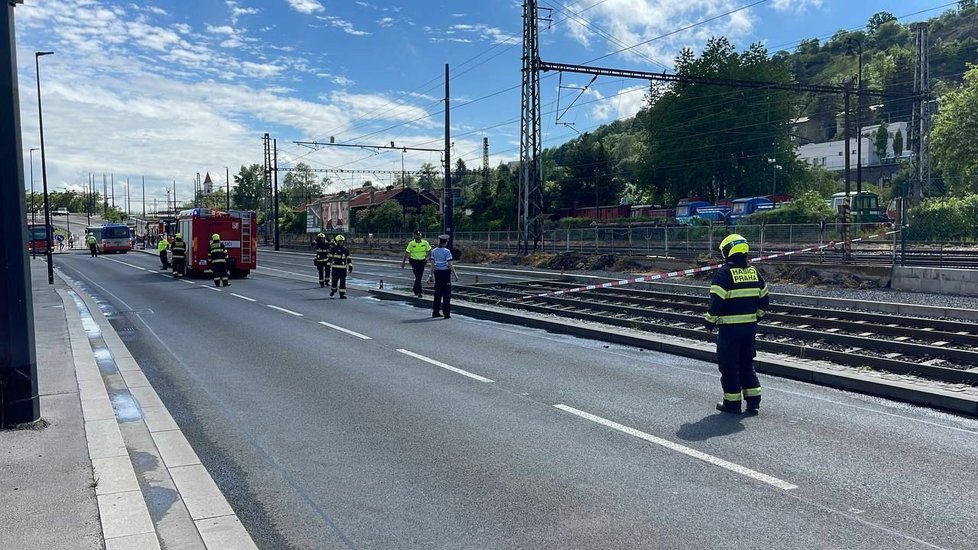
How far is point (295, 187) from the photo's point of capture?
154500mm

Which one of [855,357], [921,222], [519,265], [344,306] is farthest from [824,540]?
[921,222]

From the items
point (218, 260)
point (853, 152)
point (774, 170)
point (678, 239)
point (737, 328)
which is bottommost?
point (737, 328)

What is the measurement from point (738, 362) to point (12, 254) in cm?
656

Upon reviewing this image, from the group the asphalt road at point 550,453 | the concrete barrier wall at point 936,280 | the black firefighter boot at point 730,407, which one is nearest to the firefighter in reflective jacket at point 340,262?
the asphalt road at point 550,453

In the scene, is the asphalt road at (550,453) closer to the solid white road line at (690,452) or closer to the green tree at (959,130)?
the solid white road line at (690,452)

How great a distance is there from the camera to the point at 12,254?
604cm

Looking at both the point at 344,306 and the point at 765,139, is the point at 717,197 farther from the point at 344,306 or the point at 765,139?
the point at 344,306

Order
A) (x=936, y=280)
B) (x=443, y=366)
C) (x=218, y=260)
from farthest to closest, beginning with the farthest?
(x=218, y=260) < (x=936, y=280) < (x=443, y=366)

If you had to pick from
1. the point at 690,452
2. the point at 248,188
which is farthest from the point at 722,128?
the point at 248,188

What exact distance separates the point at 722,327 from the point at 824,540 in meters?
3.24

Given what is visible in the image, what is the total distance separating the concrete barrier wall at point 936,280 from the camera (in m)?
19.3

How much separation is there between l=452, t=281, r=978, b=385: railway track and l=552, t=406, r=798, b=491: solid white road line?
438cm

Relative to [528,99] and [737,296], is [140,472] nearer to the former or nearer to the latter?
[737,296]

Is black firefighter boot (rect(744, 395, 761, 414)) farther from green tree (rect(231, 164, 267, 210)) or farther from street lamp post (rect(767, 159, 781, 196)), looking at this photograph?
green tree (rect(231, 164, 267, 210))
